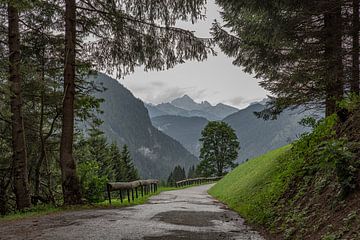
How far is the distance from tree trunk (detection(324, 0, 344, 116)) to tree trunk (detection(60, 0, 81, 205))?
7.72 metres

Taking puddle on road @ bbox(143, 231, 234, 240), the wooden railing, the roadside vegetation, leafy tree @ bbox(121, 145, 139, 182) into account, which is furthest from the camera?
leafy tree @ bbox(121, 145, 139, 182)

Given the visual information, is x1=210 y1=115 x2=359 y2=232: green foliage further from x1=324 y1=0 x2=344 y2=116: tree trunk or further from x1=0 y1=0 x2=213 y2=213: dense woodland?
x1=0 y1=0 x2=213 y2=213: dense woodland

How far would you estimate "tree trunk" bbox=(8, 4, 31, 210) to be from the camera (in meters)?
10.3

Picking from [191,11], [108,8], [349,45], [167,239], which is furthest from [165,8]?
[167,239]

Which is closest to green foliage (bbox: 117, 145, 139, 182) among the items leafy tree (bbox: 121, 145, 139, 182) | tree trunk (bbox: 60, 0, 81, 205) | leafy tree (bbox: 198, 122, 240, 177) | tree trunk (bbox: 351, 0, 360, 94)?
leafy tree (bbox: 121, 145, 139, 182)

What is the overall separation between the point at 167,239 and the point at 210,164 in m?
51.6

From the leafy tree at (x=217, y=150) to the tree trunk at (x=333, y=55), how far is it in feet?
149

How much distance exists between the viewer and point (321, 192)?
18.7ft

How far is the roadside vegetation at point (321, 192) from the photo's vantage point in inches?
181

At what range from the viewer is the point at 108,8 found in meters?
10.5

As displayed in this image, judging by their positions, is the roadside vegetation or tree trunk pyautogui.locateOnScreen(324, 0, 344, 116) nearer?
the roadside vegetation

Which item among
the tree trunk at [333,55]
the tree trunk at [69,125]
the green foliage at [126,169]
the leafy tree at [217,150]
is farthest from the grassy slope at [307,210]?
the green foliage at [126,169]

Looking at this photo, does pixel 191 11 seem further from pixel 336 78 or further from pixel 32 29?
pixel 32 29

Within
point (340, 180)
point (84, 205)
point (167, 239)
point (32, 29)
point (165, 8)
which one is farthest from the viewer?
point (32, 29)
